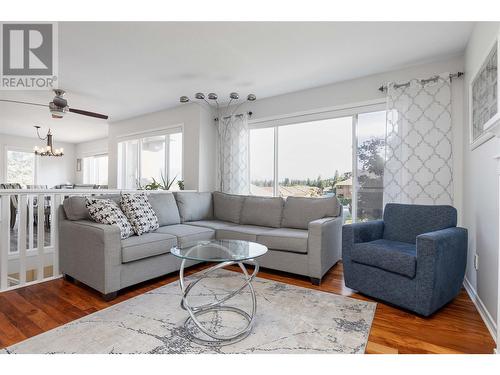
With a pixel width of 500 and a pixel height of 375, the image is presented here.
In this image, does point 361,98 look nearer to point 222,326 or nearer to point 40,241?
point 222,326

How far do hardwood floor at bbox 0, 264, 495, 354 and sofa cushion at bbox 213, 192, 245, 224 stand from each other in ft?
4.77

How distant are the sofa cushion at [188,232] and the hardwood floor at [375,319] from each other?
0.49 metres

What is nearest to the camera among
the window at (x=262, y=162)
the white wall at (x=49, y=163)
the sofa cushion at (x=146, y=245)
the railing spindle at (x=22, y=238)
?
the sofa cushion at (x=146, y=245)

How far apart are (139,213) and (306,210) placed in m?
1.92

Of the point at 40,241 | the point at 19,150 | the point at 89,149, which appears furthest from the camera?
the point at 89,149

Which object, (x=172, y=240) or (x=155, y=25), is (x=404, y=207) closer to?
(x=172, y=240)

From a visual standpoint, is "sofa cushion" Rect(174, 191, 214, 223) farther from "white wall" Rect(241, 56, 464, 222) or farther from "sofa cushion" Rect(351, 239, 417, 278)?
"sofa cushion" Rect(351, 239, 417, 278)

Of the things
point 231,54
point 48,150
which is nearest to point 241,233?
point 231,54

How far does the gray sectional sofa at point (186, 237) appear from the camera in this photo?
236 centimetres

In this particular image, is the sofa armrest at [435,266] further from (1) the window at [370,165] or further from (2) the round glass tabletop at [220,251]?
(1) the window at [370,165]

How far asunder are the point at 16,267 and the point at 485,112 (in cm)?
518

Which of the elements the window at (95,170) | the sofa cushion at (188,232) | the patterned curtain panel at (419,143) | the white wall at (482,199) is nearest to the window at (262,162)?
the sofa cushion at (188,232)

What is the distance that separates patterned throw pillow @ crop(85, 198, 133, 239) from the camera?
98.6 inches

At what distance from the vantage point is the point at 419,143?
2.98 m
